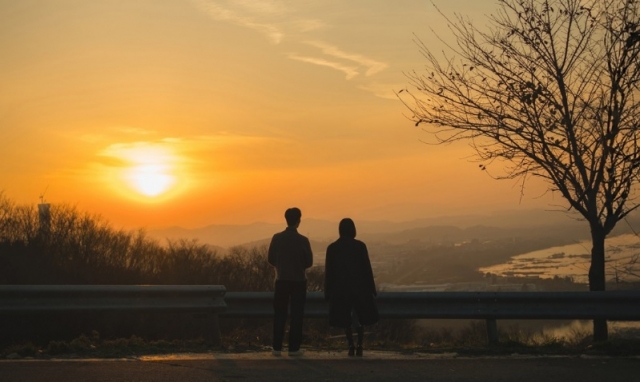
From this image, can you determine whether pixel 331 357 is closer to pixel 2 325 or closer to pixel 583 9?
pixel 583 9

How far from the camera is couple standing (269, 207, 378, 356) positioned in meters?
11.4

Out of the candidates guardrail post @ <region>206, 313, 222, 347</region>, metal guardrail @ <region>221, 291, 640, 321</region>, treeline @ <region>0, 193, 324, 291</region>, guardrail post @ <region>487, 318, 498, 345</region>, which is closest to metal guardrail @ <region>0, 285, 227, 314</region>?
guardrail post @ <region>206, 313, 222, 347</region>

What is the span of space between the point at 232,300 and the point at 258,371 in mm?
2892

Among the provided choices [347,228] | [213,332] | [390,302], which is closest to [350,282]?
[347,228]

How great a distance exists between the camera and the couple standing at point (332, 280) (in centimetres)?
1143

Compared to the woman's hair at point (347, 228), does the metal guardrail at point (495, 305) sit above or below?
below

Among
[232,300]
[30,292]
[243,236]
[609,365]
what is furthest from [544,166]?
[243,236]

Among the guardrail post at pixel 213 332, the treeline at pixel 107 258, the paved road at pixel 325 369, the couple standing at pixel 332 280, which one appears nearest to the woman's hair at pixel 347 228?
the couple standing at pixel 332 280

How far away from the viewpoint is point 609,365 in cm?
1009

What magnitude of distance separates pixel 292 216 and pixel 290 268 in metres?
0.71

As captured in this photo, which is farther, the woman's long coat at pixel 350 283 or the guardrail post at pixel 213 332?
the guardrail post at pixel 213 332

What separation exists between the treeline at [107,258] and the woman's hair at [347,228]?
69.2ft

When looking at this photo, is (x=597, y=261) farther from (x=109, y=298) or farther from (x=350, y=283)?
(x=109, y=298)

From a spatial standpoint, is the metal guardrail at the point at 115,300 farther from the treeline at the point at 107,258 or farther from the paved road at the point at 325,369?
the treeline at the point at 107,258
